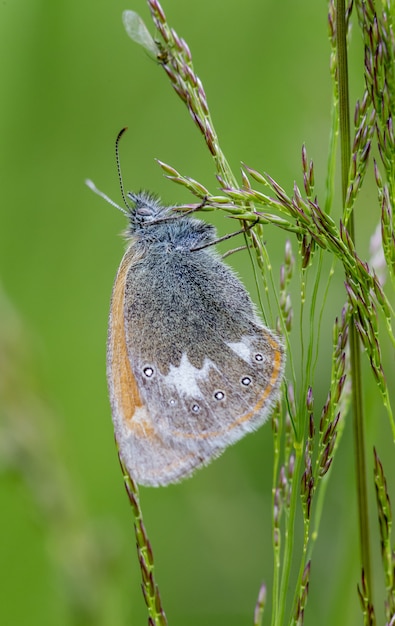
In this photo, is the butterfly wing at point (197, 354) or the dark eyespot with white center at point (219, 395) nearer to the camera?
the butterfly wing at point (197, 354)

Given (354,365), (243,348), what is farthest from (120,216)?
(354,365)

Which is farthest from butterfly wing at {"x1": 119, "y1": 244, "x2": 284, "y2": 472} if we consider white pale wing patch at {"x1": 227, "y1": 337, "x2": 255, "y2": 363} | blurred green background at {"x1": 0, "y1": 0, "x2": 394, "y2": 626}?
blurred green background at {"x1": 0, "y1": 0, "x2": 394, "y2": 626}

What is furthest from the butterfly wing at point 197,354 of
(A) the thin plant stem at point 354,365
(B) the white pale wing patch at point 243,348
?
(A) the thin plant stem at point 354,365

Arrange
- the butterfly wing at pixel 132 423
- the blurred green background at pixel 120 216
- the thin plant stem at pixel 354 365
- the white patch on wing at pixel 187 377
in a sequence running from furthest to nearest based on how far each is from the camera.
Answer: the blurred green background at pixel 120 216
the white patch on wing at pixel 187 377
the butterfly wing at pixel 132 423
the thin plant stem at pixel 354 365

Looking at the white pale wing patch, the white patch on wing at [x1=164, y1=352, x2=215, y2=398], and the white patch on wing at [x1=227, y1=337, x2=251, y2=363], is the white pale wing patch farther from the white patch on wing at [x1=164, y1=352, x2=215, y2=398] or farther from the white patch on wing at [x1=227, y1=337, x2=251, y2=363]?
the white patch on wing at [x1=164, y1=352, x2=215, y2=398]

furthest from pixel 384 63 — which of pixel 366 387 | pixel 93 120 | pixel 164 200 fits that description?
pixel 93 120

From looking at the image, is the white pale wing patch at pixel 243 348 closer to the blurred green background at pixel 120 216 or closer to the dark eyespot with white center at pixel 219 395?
the dark eyespot with white center at pixel 219 395

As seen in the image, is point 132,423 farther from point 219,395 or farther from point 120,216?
point 120,216
